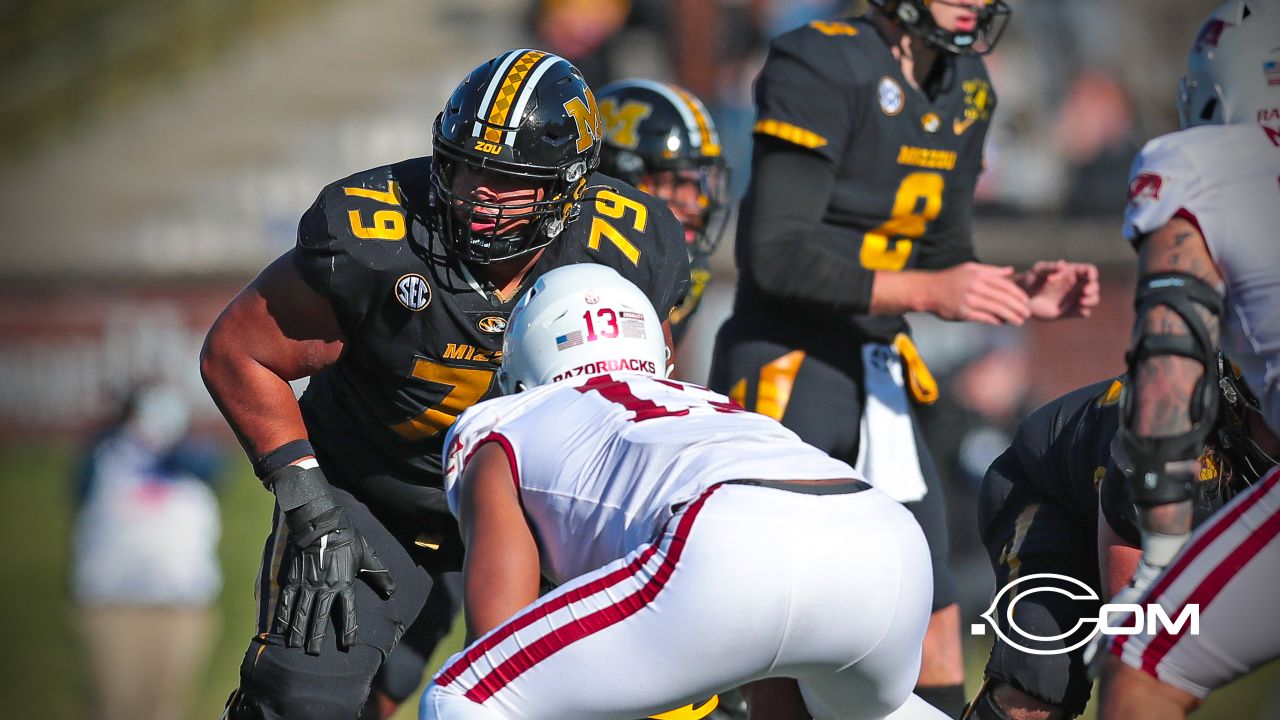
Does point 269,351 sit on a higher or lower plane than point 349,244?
→ lower

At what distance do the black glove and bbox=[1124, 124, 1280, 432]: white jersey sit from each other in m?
1.98

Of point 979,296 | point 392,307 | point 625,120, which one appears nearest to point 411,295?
point 392,307

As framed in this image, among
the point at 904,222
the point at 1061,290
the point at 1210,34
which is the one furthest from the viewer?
the point at 904,222

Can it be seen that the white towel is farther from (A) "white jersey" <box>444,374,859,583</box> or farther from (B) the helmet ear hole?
(B) the helmet ear hole

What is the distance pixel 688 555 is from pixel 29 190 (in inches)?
639

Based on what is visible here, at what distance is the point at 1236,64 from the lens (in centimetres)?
312

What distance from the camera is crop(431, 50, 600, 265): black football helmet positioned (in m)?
3.73

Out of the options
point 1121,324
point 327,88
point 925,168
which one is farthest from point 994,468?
point 327,88

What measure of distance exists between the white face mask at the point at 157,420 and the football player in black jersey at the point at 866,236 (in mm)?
3973

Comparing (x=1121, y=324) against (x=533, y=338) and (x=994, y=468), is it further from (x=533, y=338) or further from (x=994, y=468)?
(x=533, y=338)

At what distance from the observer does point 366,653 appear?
392cm

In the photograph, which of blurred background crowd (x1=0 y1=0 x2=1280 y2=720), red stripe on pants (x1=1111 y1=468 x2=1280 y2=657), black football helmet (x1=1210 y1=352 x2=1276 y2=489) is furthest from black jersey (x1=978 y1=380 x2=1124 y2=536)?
blurred background crowd (x1=0 y1=0 x2=1280 y2=720)

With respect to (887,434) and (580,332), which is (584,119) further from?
(887,434)

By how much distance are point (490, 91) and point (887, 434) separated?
164cm
